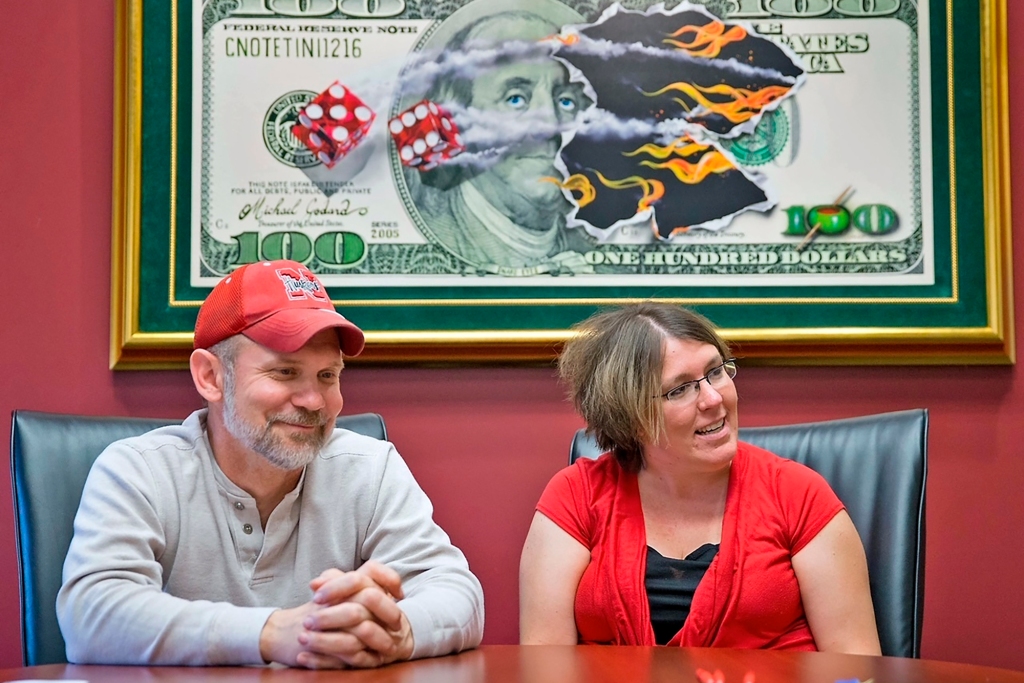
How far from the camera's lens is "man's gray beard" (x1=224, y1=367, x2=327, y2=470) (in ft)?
5.55

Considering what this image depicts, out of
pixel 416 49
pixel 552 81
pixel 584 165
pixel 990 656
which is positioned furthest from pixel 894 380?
pixel 416 49

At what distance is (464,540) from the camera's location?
7.93 ft

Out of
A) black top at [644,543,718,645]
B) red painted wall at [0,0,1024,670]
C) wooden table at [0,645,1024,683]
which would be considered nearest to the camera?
wooden table at [0,645,1024,683]

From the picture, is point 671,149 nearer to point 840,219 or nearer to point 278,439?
point 840,219

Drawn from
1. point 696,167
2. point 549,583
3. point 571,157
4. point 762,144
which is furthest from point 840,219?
point 549,583

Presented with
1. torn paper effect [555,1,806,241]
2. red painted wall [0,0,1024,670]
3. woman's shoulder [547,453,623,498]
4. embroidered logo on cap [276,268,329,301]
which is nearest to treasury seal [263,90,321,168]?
red painted wall [0,0,1024,670]

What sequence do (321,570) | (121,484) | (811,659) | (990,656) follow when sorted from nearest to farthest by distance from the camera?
(811,659) → (121,484) → (321,570) → (990,656)

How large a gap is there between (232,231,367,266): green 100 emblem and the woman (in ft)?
2.07

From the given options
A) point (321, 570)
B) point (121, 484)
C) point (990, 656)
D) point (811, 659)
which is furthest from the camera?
point (990, 656)

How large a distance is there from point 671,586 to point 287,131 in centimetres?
133

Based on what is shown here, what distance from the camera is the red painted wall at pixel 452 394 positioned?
239cm

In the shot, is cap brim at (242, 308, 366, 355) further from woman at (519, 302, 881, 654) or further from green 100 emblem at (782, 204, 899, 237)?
green 100 emblem at (782, 204, 899, 237)

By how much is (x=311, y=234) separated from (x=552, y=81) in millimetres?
657

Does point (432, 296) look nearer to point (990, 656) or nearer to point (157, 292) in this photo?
point (157, 292)
